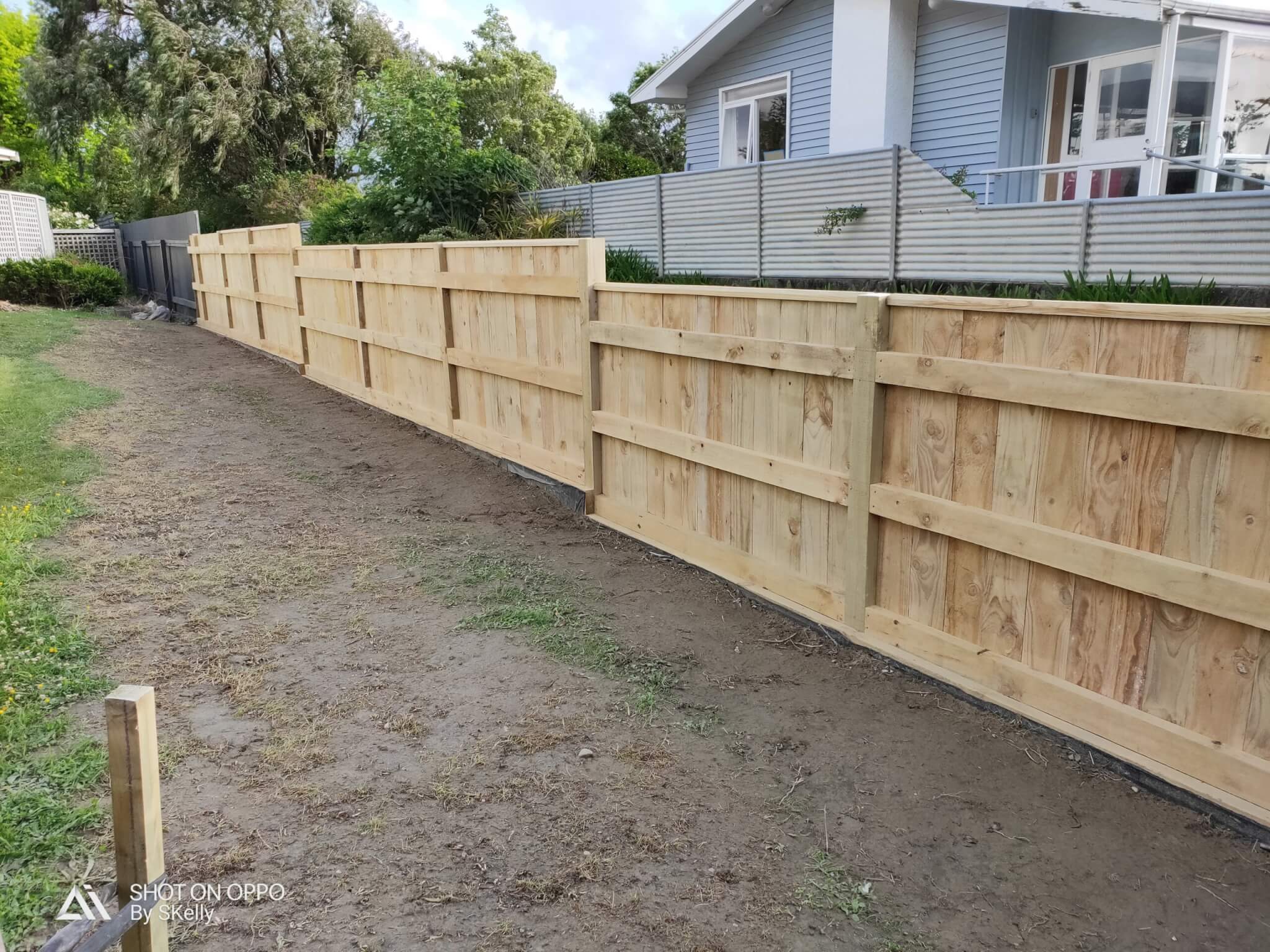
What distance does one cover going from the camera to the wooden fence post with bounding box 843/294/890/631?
3941 millimetres

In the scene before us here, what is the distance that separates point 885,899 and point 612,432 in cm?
364

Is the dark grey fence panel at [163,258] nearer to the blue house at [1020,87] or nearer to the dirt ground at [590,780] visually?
the blue house at [1020,87]

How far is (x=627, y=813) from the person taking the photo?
3.13 metres

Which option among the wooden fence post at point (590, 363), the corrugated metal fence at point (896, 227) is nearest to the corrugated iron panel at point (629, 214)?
the corrugated metal fence at point (896, 227)

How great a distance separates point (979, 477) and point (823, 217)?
25.7 ft

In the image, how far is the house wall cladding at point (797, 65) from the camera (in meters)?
13.8

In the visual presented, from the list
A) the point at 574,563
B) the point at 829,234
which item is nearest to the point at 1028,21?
the point at 829,234

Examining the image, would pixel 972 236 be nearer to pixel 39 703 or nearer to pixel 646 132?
pixel 39 703

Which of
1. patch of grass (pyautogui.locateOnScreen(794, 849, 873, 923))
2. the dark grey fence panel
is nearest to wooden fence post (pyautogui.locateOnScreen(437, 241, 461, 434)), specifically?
patch of grass (pyautogui.locateOnScreen(794, 849, 873, 923))

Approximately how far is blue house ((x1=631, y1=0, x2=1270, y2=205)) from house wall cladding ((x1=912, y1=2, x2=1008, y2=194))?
0.06ft

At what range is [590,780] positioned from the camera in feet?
10.9

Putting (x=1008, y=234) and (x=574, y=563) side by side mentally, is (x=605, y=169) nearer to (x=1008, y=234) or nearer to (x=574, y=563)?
(x=1008, y=234)

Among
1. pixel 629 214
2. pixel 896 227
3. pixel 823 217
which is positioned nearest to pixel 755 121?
pixel 629 214

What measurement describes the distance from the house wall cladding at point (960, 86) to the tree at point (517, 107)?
17.0 m
